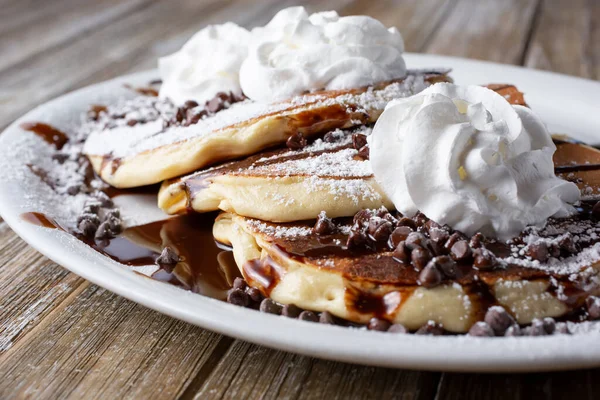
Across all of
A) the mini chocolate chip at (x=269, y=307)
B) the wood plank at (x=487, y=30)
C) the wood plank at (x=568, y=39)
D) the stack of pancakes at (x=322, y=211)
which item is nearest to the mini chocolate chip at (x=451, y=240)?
the stack of pancakes at (x=322, y=211)

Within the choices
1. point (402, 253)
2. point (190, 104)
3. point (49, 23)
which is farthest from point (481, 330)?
point (49, 23)

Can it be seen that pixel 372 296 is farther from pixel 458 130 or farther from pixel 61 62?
pixel 61 62

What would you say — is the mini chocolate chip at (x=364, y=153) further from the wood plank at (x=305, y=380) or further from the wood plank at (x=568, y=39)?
the wood plank at (x=568, y=39)

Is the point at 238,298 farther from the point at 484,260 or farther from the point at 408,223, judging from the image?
the point at 484,260

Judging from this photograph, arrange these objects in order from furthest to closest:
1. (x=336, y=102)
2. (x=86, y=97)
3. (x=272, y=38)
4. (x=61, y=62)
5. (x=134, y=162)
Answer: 1. (x=61, y=62)
2. (x=86, y=97)
3. (x=272, y=38)
4. (x=134, y=162)
5. (x=336, y=102)

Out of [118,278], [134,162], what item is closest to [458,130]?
[118,278]
